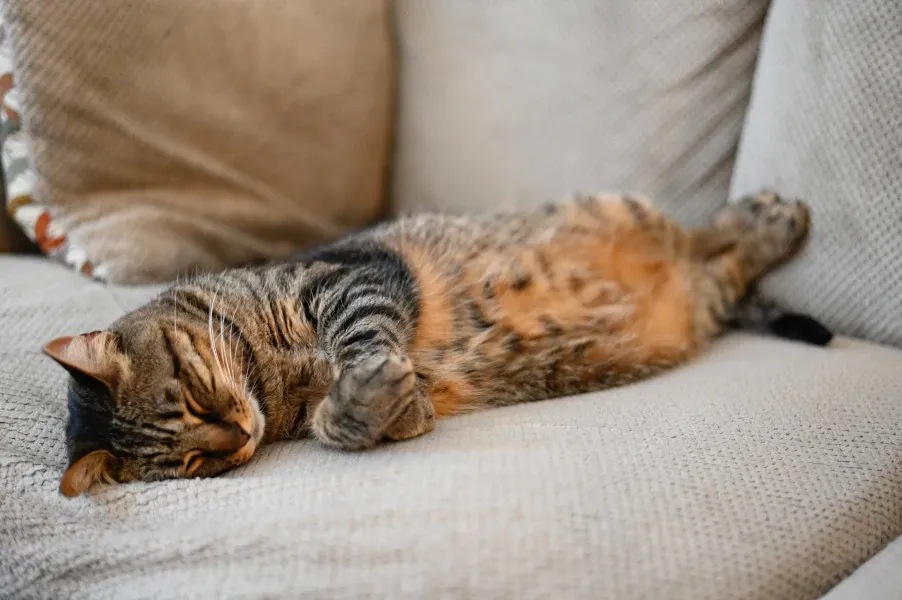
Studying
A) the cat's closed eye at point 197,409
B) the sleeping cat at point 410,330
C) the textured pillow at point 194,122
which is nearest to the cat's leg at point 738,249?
the sleeping cat at point 410,330

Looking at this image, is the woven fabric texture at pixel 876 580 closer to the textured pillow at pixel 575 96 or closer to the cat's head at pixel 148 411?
the cat's head at pixel 148 411

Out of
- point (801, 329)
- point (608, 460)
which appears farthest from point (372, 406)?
point (801, 329)

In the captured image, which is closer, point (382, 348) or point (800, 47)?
point (382, 348)

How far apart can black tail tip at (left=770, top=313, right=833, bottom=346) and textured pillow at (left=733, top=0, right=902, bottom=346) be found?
5 centimetres

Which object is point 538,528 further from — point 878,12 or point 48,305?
point 878,12

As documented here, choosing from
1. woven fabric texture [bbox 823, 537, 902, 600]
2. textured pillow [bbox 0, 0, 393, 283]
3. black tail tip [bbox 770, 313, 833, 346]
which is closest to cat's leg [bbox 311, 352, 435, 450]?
woven fabric texture [bbox 823, 537, 902, 600]

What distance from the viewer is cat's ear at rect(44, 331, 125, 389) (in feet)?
3.54

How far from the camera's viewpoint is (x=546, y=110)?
1.77 metres

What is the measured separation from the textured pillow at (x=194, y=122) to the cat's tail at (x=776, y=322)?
1.04 m

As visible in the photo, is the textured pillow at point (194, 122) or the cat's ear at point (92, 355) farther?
the textured pillow at point (194, 122)

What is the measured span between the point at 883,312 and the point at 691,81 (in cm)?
65

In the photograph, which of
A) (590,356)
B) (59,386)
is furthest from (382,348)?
(59,386)

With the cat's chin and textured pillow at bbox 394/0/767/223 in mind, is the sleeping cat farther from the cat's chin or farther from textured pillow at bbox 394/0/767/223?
textured pillow at bbox 394/0/767/223

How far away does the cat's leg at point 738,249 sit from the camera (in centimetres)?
152
